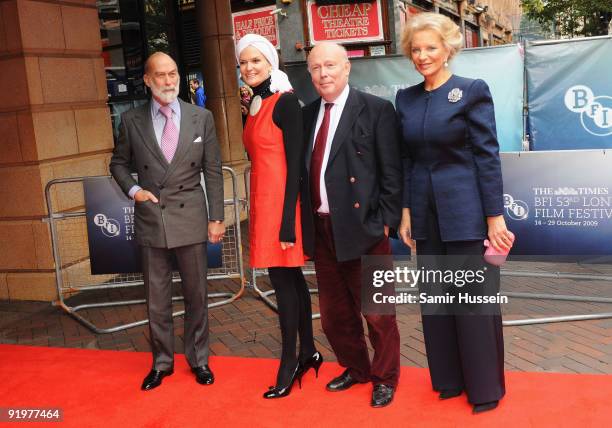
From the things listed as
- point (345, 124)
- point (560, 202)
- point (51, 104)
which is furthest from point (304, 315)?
point (51, 104)

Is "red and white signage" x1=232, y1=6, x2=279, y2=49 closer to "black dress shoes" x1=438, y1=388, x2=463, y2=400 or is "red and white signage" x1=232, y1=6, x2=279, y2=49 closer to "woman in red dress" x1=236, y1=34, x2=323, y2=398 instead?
"woman in red dress" x1=236, y1=34, x2=323, y2=398

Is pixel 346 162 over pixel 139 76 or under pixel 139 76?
under

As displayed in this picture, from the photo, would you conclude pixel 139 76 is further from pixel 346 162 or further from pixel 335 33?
pixel 335 33

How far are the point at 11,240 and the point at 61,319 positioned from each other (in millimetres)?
Result: 1279

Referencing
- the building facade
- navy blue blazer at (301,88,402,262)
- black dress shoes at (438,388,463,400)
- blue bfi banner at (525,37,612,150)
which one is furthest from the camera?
the building facade

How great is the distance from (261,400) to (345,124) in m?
1.68

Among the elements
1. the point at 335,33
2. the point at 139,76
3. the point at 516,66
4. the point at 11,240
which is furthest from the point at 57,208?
the point at 335,33

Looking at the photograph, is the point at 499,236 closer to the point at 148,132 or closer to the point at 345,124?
the point at 345,124

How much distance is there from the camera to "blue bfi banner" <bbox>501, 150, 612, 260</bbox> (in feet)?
16.6

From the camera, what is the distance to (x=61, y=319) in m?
6.28

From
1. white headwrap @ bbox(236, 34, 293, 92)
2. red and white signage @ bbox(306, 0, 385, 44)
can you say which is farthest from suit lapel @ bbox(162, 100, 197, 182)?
red and white signage @ bbox(306, 0, 385, 44)

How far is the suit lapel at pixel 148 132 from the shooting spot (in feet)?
13.9

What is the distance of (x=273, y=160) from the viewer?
12.4ft

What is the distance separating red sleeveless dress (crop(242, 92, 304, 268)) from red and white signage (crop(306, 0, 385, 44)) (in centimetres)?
1352
